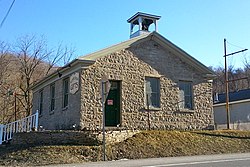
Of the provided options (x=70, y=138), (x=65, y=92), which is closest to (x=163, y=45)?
(x=65, y=92)

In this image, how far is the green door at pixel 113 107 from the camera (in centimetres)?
1802

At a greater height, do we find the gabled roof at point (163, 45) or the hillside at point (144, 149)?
the gabled roof at point (163, 45)

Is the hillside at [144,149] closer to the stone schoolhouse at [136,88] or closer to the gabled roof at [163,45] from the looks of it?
the stone schoolhouse at [136,88]

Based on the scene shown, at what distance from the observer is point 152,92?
1942cm

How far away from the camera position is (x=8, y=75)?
127 ft

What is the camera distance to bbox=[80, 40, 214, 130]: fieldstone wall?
1739 cm

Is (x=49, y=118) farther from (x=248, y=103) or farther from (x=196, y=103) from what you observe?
(x=248, y=103)

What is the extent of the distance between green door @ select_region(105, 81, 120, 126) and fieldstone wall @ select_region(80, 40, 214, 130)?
1.07 feet

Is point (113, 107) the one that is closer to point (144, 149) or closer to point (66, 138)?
point (144, 149)

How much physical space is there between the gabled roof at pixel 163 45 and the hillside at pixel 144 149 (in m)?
4.63

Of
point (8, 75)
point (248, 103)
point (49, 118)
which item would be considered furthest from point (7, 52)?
point (248, 103)

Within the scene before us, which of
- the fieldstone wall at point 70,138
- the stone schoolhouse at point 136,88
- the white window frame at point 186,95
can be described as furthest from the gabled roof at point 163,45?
the fieldstone wall at point 70,138

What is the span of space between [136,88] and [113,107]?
5.78 feet

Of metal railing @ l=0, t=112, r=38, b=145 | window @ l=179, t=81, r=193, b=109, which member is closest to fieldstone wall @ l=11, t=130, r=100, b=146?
metal railing @ l=0, t=112, r=38, b=145
